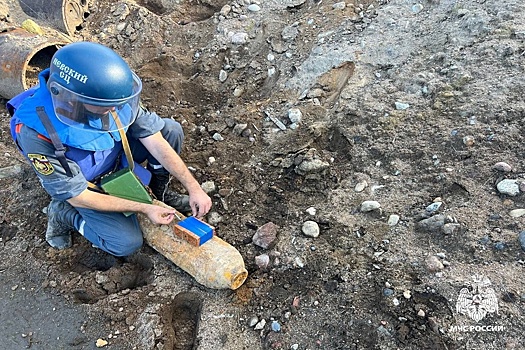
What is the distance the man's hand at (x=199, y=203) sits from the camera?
2.91m

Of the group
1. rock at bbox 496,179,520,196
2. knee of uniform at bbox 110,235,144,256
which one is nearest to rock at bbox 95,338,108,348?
knee of uniform at bbox 110,235,144,256

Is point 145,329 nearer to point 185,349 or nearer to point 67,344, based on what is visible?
point 185,349

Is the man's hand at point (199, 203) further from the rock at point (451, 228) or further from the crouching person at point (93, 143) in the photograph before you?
the rock at point (451, 228)

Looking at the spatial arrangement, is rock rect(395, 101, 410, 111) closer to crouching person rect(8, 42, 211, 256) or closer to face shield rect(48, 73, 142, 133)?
crouching person rect(8, 42, 211, 256)

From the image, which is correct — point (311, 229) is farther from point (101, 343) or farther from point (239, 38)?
point (239, 38)

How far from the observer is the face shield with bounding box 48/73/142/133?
234cm

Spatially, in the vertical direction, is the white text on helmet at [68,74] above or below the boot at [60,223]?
above

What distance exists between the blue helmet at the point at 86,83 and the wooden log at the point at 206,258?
80 centimetres

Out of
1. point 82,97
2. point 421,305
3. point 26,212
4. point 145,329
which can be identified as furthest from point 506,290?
point 26,212

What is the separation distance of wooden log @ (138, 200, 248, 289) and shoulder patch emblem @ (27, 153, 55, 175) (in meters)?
0.69

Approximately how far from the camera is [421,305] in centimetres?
237

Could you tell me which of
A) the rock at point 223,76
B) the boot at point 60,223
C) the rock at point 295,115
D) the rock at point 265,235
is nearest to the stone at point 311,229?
the rock at point 265,235

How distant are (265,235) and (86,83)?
1.29 m

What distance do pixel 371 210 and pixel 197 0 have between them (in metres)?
3.53
